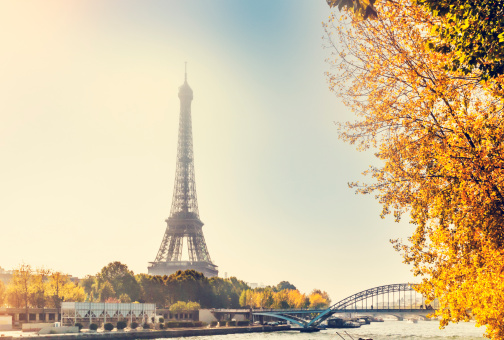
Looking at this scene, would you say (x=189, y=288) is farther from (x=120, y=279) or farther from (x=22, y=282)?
A: (x=22, y=282)

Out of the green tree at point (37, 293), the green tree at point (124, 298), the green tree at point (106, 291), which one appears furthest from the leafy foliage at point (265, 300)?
the green tree at point (37, 293)

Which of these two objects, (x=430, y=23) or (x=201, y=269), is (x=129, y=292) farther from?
(x=430, y=23)

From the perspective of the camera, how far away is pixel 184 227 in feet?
448

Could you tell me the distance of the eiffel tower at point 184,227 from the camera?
135 m

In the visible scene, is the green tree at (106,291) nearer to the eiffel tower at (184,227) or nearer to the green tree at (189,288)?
the green tree at (189,288)

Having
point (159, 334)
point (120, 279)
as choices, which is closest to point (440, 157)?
point (159, 334)

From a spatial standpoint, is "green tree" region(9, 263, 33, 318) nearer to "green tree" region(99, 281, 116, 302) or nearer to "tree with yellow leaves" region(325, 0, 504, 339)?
"green tree" region(99, 281, 116, 302)

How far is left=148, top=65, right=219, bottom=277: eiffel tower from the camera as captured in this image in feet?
444

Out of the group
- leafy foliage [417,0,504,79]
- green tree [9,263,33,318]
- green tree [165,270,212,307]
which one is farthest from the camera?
green tree [165,270,212,307]

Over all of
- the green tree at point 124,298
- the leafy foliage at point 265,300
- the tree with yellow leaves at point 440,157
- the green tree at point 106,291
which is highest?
the tree with yellow leaves at point 440,157

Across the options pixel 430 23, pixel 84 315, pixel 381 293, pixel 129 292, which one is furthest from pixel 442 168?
pixel 381 293

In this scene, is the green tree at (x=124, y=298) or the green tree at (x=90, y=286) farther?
the green tree at (x=90, y=286)

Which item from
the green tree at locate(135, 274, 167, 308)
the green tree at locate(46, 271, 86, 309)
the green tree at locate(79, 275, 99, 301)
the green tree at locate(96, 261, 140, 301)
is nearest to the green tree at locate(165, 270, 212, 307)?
the green tree at locate(135, 274, 167, 308)

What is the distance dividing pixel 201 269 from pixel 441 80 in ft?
420
